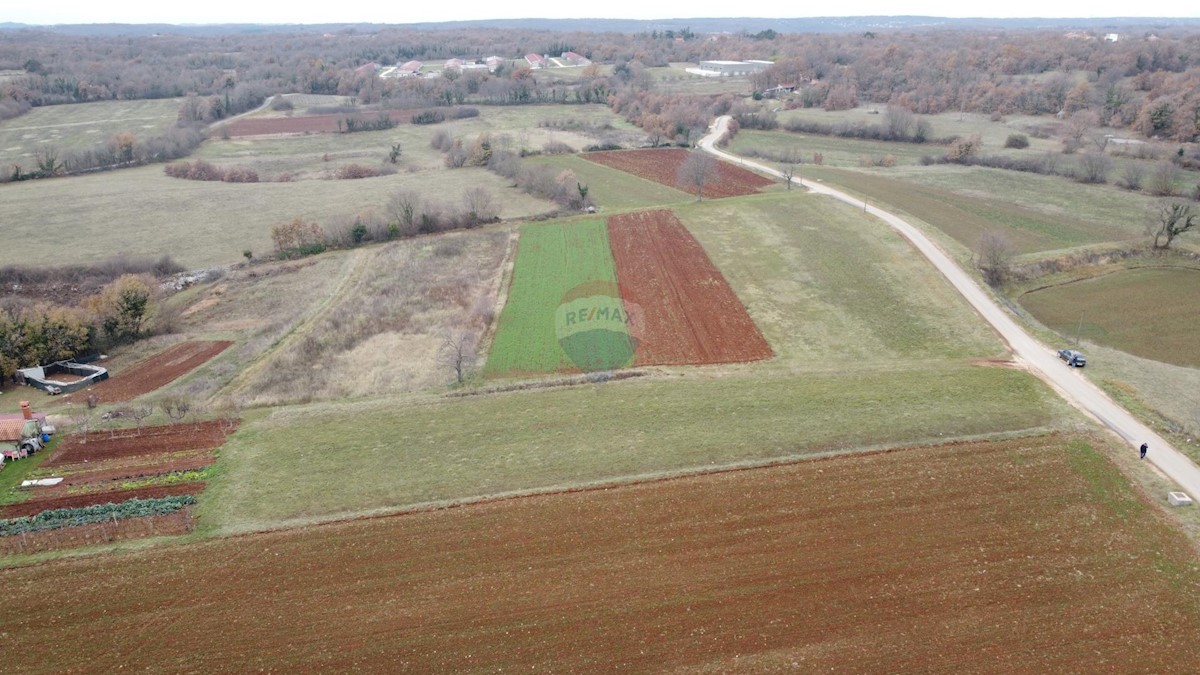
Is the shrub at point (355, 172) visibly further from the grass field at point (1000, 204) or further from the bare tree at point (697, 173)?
the grass field at point (1000, 204)

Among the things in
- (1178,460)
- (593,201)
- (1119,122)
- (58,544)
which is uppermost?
(1119,122)

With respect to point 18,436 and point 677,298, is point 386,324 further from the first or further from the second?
point 18,436

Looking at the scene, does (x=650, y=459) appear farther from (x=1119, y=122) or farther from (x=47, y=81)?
(x=47, y=81)

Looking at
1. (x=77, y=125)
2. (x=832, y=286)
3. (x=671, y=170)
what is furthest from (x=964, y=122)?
(x=77, y=125)

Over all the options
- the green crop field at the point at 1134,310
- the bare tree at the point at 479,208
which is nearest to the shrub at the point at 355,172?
the bare tree at the point at 479,208

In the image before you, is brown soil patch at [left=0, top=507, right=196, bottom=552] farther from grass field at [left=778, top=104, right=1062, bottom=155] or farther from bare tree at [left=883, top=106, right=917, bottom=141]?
bare tree at [left=883, top=106, right=917, bottom=141]

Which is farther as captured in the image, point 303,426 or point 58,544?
point 303,426

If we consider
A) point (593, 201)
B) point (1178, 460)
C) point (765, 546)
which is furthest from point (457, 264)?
point (1178, 460)
